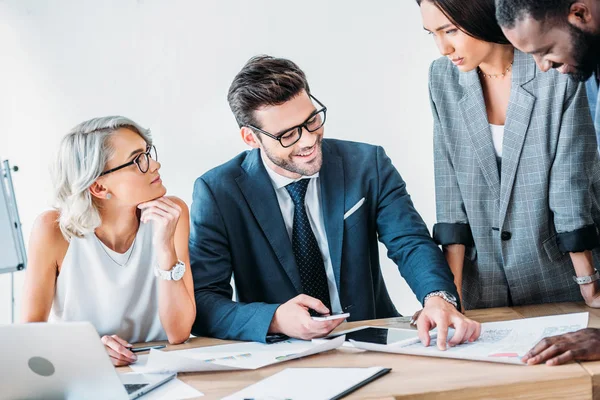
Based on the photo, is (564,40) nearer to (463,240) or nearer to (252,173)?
(463,240)

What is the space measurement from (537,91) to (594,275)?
0.55 meters

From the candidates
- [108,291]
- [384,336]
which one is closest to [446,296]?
[384,336]

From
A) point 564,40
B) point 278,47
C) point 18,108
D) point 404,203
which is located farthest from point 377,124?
point 564,40

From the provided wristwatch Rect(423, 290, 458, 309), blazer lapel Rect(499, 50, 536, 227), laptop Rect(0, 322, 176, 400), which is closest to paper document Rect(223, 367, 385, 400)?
laptop Rect(0, 322, 176, 400)

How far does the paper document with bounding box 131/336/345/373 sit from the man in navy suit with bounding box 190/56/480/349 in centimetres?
28

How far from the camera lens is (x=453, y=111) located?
7.82ft

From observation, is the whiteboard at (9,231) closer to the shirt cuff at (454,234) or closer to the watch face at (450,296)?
the shirt cuff at (454,234)

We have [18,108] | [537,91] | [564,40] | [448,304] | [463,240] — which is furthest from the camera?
[18,108]

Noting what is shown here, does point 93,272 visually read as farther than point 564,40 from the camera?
Yes

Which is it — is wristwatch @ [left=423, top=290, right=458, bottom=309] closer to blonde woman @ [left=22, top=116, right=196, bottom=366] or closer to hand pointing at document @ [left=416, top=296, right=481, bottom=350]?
hand pointing at document @ [left=416, top=296, right=481, bottom=350]

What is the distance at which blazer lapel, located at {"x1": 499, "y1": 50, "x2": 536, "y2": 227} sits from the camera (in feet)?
7.37

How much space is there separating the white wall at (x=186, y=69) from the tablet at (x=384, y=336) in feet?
6.26

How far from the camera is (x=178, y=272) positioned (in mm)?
2293

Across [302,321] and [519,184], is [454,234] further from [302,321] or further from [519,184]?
[302,321]
